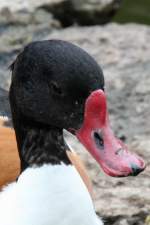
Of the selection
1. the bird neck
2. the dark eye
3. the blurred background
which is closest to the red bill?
the dark eye

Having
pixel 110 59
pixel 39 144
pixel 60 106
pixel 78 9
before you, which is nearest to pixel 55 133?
pixel 39 144

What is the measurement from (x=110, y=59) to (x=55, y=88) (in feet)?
6.84

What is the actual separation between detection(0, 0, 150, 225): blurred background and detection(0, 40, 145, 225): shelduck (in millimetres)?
525

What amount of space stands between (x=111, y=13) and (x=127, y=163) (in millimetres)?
3044

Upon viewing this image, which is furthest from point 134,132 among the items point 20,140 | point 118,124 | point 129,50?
point 20,140

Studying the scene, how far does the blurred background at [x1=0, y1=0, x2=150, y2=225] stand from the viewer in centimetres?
392

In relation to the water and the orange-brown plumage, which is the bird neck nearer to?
the orange-brown plumage

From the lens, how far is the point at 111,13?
5.90 meters

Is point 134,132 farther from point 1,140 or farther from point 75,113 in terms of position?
point 75,113

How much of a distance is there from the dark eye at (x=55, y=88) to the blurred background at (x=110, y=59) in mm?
819

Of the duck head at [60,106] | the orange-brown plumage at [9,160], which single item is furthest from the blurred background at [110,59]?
the duck head at [60,106]

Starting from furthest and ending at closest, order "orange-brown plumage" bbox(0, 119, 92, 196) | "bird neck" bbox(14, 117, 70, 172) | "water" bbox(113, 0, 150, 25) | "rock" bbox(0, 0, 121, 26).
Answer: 1. "water" bbox(113, 0, 150, 25)
2. "rock" bbox(0, 0, 121, 26)
3. "orange-brown plumage" bbox(0, 119, 92, 196)
4. "bird neck" bbox(14, 117, 70, 172)

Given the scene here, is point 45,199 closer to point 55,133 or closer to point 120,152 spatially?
point 55,133

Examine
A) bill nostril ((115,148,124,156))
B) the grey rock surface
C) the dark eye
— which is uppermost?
the dark eye
